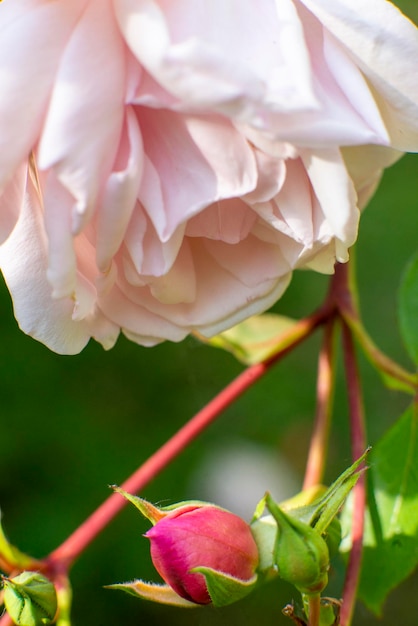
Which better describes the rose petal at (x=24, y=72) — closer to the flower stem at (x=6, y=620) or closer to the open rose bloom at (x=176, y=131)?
the open rose bloom at (x=176, y=131)

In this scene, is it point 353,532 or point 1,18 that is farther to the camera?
point 353,532

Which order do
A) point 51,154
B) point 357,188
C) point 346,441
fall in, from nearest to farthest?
point 51,154
point 357,188
point 346,441

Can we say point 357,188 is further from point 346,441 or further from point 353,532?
point 346,441

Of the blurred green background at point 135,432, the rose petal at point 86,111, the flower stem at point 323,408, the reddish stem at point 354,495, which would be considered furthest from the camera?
the blurred green background at point 135,432

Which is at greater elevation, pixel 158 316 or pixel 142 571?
pixel 158 316

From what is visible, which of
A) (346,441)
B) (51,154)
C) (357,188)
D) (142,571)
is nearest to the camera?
(51,154)

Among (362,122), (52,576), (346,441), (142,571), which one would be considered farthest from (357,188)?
(346,441)

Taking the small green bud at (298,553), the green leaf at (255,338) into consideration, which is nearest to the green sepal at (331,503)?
the small green bud at (298,553)
